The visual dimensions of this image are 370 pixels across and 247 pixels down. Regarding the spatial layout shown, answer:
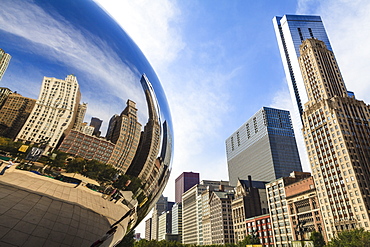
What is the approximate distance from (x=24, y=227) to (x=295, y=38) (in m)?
149

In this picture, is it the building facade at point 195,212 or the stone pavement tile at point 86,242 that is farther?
the building facade at point 195,212

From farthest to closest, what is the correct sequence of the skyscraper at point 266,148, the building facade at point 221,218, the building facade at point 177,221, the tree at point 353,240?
the building facade at point 177,221, the skyscraper at point 266,148, the building facade at point 221,218, the tree at point 353,240

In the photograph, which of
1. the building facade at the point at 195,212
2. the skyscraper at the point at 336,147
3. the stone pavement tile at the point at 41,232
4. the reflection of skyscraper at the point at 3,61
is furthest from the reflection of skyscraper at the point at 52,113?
the building facade at the point at 195,212

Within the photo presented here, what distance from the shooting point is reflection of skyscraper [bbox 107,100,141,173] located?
7.57ft

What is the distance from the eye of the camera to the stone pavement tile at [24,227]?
1765 millimetres

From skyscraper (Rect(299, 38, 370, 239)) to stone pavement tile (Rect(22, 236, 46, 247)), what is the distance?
65.3 metres

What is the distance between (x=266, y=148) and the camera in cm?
13750

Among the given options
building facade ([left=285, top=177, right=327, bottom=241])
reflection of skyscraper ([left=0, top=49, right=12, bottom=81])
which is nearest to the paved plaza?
reflection of skyscraper ([left=0, top=49, right=12, bottom=81])

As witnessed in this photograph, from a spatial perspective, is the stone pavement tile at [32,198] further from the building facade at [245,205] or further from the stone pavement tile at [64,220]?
the building facade at [245,205]

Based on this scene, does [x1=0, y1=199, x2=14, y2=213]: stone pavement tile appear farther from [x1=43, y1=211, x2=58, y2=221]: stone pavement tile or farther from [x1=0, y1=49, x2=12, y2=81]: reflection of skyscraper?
[x1=0, y1=49, x2=12, y2=81]: reflection of skyscraper

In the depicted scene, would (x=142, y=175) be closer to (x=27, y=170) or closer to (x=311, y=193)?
(x=27, y=170)

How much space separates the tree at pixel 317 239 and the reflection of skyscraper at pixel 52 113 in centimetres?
6714

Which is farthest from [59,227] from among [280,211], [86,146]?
[280,211]

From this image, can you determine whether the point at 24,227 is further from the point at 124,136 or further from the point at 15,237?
the point at 124,136
